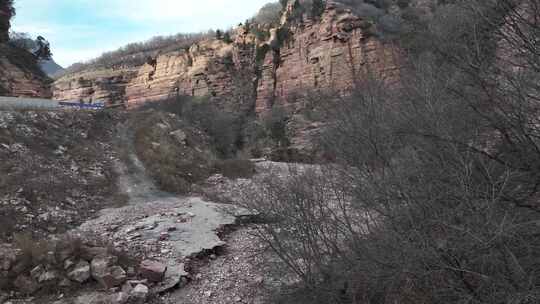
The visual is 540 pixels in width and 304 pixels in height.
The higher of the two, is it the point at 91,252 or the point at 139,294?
the point at 91,252

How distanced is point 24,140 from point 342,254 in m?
12.6

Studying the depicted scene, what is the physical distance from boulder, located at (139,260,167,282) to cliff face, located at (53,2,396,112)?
22079 mm

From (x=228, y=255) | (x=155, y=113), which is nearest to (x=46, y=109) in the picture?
(x=155, y=113)

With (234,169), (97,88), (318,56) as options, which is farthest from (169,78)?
(234,169)

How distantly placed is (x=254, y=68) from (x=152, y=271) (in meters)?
36.7

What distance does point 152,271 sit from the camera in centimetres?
632

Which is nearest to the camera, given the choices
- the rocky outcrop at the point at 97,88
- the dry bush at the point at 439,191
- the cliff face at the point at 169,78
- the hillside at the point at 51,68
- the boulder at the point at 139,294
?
the dry bush at the point at 439,191

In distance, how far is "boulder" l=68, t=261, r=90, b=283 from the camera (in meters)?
5.97

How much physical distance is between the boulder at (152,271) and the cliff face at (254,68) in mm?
22079

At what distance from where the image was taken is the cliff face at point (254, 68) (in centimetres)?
3172

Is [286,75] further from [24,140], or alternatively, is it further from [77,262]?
[77,262]

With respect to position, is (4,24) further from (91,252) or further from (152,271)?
(152,271)

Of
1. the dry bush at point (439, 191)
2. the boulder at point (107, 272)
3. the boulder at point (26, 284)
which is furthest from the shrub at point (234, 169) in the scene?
the dry bush at point (439, 191)

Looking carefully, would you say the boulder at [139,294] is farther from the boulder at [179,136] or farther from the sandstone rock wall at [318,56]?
the sandstone rock wall at [318,56]
